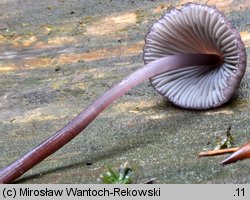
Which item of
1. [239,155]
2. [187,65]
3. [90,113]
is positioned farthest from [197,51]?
[239,155]

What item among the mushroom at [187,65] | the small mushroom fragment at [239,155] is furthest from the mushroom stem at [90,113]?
the small mushroom fragment at [239,155]

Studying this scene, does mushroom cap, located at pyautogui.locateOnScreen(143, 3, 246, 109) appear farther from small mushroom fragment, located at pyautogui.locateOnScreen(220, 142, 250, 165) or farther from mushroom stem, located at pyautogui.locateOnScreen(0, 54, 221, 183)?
small mushroom fragment, located at pyautogui.locateOnScreen(220, 142, 250, 165)

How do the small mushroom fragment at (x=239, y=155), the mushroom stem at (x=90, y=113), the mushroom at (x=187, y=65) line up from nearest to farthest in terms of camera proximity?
the small mushroom fragment at (x=239, y=155), the mushroom stem at (x=90, y=113), the mushroom at (x=187, y=65)

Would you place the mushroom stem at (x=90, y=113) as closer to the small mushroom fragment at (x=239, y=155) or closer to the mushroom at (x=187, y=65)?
the mushroom at (x=187, y=65)

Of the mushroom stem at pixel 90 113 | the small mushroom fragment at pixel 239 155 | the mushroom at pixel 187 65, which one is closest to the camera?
the small mushroom fragment at pixel 239 155

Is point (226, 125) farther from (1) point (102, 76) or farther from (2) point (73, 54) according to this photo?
(2) point (73, 54)

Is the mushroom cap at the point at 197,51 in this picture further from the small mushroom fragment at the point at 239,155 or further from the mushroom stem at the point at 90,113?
the small mushroom fragment at the point at 239,155

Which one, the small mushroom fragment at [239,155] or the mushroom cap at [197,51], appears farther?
the mushroom cap at [197,51]
